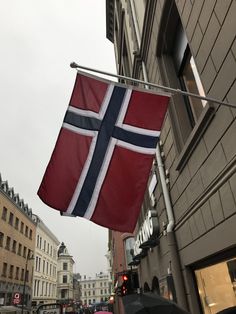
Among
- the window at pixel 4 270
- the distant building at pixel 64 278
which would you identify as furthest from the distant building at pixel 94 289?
the window at pixel 4 270

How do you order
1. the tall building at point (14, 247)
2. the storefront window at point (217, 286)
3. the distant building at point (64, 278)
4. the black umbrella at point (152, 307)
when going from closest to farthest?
the black umbrella at point (152, 307) → the storefront window at point (217, 286) → the tall building at point (14, 247) → the distant building at point (64, 278)

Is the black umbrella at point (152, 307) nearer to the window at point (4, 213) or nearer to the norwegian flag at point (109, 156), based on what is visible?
the norwegian flag at point (109, 156)

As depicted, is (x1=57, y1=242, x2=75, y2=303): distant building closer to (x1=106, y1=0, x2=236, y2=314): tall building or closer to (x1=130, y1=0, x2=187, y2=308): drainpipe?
(x1=130, y1=0, x2=187, y2=308): drainpipe

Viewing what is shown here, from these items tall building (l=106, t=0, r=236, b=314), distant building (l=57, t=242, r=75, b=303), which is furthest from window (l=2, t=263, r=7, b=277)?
distant building (l=57, t=242, r=75, b=303)

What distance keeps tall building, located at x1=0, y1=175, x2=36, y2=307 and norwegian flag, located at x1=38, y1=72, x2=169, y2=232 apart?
31179 millimetres

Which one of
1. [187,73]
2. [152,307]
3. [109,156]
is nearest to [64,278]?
[187,73]

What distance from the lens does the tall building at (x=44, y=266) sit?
176 feet

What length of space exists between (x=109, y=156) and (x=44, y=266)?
58869 millimetres

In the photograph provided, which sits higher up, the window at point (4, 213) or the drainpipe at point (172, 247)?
the window at point (4, 213)

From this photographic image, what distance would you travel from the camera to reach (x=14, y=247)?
4162 cm

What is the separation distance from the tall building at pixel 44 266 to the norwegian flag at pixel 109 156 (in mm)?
49160

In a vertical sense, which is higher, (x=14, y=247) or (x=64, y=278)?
(x=64, y=278)

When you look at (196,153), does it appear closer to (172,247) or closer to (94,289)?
(172,247)

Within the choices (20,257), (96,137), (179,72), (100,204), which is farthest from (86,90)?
(20,257)
